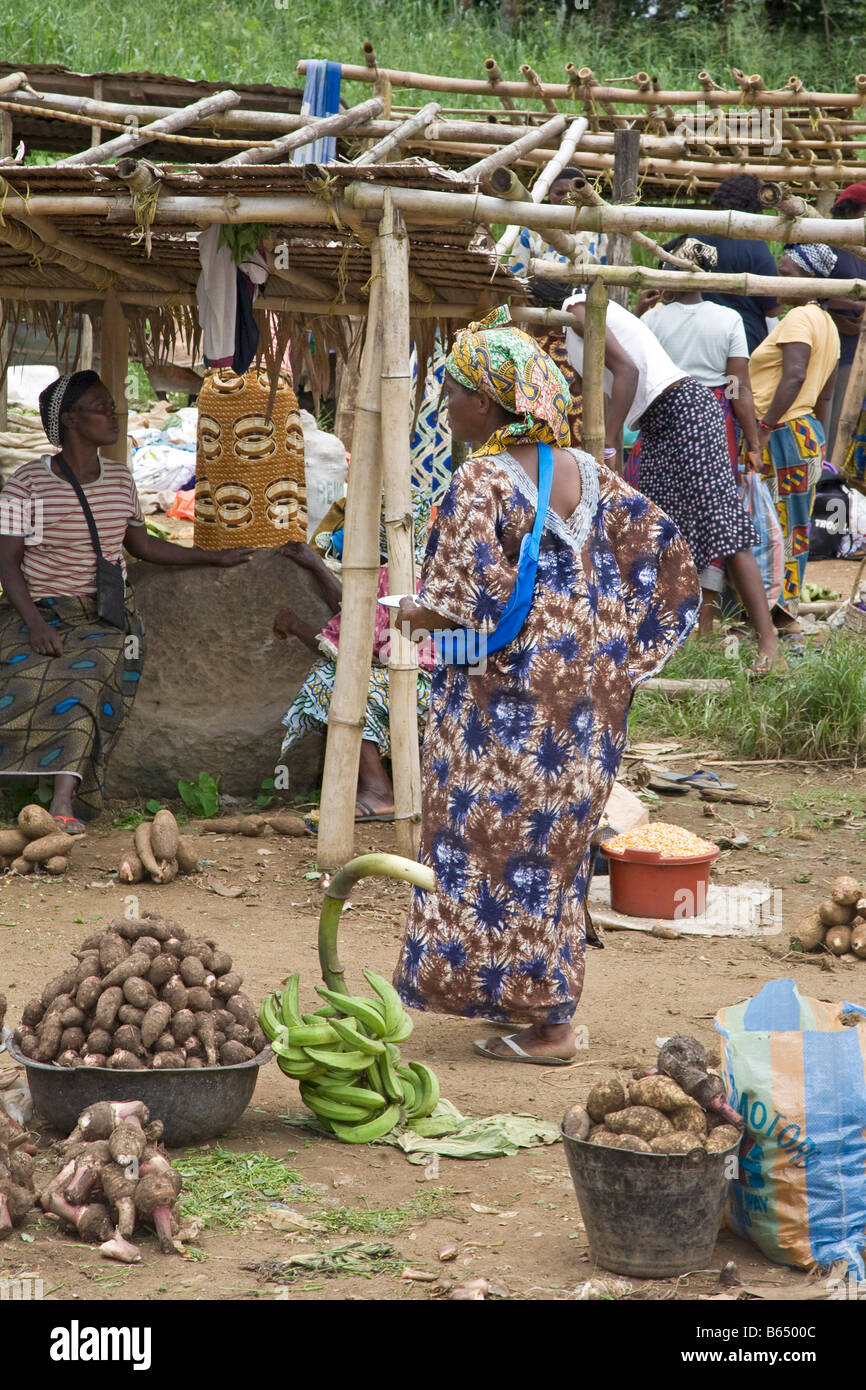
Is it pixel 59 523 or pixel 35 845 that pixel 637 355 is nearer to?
pixel 59 523

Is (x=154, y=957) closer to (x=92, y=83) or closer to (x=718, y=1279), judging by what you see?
(x=718, y=1279)

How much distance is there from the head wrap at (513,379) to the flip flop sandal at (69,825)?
3.04m

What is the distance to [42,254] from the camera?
6129 millimetres

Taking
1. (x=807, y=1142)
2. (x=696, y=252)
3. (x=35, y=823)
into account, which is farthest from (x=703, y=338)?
(x=807, y=1142)

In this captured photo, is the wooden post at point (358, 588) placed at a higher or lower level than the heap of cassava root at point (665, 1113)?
higher

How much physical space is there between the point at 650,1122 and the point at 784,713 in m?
5.07

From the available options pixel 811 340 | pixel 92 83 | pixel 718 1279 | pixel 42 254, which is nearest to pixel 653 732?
pixel 811 340

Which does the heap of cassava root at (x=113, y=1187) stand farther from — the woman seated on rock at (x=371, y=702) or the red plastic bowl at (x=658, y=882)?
the woman seated on rock at (x=371, y=702)

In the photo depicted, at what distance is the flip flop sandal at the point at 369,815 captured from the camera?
21.9 ft

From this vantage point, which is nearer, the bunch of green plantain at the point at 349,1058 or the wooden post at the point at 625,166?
the bunch of green plantain at the point at 349,1058

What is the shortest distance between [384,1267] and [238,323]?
14.3ft

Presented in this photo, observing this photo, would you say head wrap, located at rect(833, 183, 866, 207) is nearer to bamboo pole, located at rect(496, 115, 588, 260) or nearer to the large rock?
bamboo pole, located at rect(496, 115, 588, 260)

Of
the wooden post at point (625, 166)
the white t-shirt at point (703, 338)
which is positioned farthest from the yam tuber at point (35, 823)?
the wooden post at point (625, 166)

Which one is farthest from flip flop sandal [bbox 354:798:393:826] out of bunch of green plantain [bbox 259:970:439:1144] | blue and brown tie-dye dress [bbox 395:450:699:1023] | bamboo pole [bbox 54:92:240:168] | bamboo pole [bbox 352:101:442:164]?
bunch of green plantain [bbox 259:970:439:1144]
